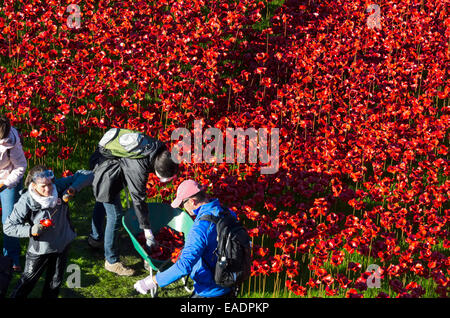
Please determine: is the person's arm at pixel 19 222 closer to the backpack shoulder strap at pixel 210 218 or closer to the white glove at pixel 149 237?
the white glove at pixel 149 237

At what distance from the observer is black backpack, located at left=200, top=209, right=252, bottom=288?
595 centimetres

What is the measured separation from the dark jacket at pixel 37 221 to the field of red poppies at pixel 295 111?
247cm

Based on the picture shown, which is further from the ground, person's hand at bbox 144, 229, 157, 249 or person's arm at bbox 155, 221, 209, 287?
person's arm at bbox 155, 221, 209, 287

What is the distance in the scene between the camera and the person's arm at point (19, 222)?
259 inches

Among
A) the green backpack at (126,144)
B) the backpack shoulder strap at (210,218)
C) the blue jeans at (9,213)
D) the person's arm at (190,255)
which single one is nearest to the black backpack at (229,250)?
the backpack shoulder strap at (210,218)

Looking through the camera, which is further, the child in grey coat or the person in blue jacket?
the child in grey coat

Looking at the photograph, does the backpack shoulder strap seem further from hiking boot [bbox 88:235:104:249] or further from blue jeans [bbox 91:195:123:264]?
hiking boot [bbox 88:235:104:249]

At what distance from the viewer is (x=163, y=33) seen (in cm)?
1219

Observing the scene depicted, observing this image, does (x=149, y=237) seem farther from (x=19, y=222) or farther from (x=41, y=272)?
(x=19, y=222)

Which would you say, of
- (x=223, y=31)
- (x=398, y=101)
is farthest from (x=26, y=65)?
(x=398, y=101)

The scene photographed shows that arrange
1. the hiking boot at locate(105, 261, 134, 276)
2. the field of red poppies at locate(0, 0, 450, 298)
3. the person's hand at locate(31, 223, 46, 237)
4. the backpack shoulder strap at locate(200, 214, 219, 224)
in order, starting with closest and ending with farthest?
the backpack shoulder strap at locate(200, 214, 219, 224) → the person's hand at locate(31, 223, 46, 237) → the hiking boot at locate(105, 261, 134, 276) → the field of red poppies at locate(0, 0, 450, 298)

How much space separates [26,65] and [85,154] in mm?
2022

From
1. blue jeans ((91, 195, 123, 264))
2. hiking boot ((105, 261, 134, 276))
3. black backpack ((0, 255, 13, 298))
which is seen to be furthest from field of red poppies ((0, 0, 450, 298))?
black backpack ((0, 255, 13, 298))
